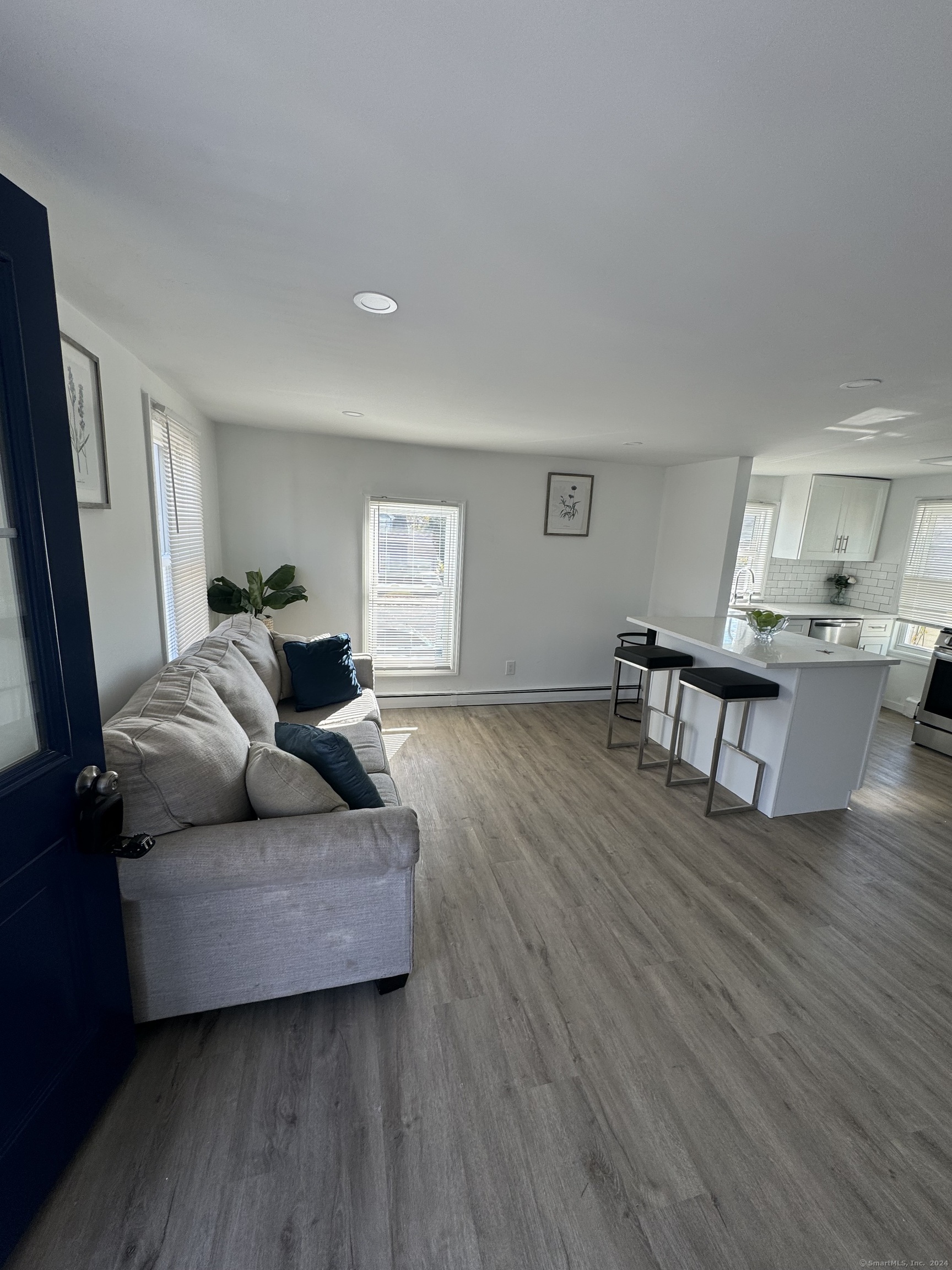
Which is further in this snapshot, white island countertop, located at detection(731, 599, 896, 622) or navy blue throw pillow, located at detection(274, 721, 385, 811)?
white island countertop, located at detection(731, 599, 896, 622)

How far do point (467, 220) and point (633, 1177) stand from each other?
92.3 inches

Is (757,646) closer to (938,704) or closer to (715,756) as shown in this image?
(715,756)

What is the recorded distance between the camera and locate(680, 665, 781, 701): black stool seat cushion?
2.88 metres

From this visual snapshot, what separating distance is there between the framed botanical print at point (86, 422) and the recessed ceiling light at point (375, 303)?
94cm

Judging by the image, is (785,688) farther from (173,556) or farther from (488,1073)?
(173,556)

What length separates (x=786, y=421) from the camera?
288 cm

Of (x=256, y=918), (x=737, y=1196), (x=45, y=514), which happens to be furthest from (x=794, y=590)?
(x=45, y=514)

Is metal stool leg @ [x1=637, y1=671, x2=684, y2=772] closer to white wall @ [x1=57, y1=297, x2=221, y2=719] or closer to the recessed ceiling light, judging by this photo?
the recessed ceiling light

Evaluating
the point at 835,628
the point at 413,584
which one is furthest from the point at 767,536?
the point at 413,584

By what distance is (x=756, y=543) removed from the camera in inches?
220

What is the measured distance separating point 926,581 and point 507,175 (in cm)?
584

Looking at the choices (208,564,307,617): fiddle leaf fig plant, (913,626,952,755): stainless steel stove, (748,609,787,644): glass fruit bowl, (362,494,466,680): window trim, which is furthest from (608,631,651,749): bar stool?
(208,564,307,617): fiddle leaf fig plant

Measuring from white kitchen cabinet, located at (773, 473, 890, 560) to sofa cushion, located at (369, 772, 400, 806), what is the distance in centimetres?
492

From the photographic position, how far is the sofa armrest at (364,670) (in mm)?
3570
